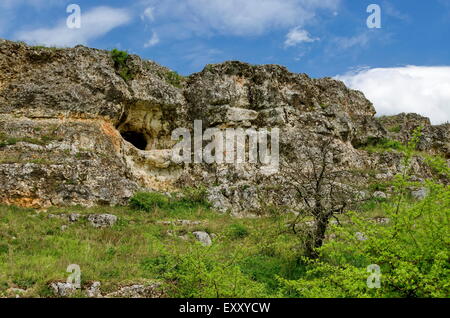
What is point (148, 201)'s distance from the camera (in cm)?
2492

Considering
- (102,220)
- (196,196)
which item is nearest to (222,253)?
(102,220)

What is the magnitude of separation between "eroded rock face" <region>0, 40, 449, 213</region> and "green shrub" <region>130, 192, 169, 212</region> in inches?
30.2

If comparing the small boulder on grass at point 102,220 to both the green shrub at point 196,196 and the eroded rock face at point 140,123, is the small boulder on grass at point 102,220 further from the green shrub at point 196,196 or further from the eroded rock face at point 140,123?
the green shrub at point 196,196

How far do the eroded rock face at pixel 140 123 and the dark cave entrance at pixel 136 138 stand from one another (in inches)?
4.1

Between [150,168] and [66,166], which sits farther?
[150,168]

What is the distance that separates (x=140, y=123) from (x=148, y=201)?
944 cm

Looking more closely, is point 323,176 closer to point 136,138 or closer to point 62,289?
point 62,289

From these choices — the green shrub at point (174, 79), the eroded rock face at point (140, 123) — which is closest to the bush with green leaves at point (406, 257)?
the eroded rock face at point (140, 123)

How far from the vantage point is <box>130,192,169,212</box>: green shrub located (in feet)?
80.5

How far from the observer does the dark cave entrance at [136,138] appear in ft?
110

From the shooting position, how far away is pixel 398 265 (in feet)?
33.3
